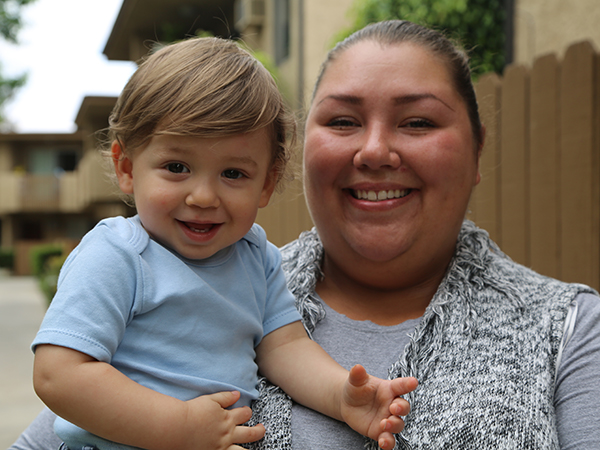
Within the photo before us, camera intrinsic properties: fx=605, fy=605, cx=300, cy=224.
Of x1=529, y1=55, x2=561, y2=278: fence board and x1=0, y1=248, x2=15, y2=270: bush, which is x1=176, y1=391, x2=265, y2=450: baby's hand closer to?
x1=529, y1=55, x2=561, y2=278: fence board

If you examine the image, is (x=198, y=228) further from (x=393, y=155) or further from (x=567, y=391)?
(x=567, y=391)

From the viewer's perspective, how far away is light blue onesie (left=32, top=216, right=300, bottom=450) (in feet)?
4.34

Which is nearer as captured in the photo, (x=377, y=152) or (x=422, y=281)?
(x=377, y=152)

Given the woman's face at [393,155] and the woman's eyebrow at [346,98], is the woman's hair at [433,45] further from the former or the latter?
the woman's eyebrow at [346,98]

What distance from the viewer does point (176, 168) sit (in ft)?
4.87

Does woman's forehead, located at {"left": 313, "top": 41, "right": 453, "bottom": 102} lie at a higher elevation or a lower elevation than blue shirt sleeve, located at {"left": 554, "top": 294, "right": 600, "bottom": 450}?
higher

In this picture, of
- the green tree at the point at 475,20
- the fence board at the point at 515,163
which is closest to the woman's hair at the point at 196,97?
the fence board at the point at 515,163

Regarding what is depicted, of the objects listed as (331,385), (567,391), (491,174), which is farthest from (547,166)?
(331,385)

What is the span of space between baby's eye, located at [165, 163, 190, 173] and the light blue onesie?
17cm

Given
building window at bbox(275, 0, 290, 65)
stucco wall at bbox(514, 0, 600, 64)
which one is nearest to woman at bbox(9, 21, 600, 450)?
stucco wall at bbox(514, 0, 600, 64)

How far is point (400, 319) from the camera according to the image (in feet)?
6.68

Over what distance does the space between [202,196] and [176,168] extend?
0.35ft

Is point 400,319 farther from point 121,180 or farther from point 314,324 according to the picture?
point 121,180

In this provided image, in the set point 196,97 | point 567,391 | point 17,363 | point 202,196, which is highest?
point 196,97
